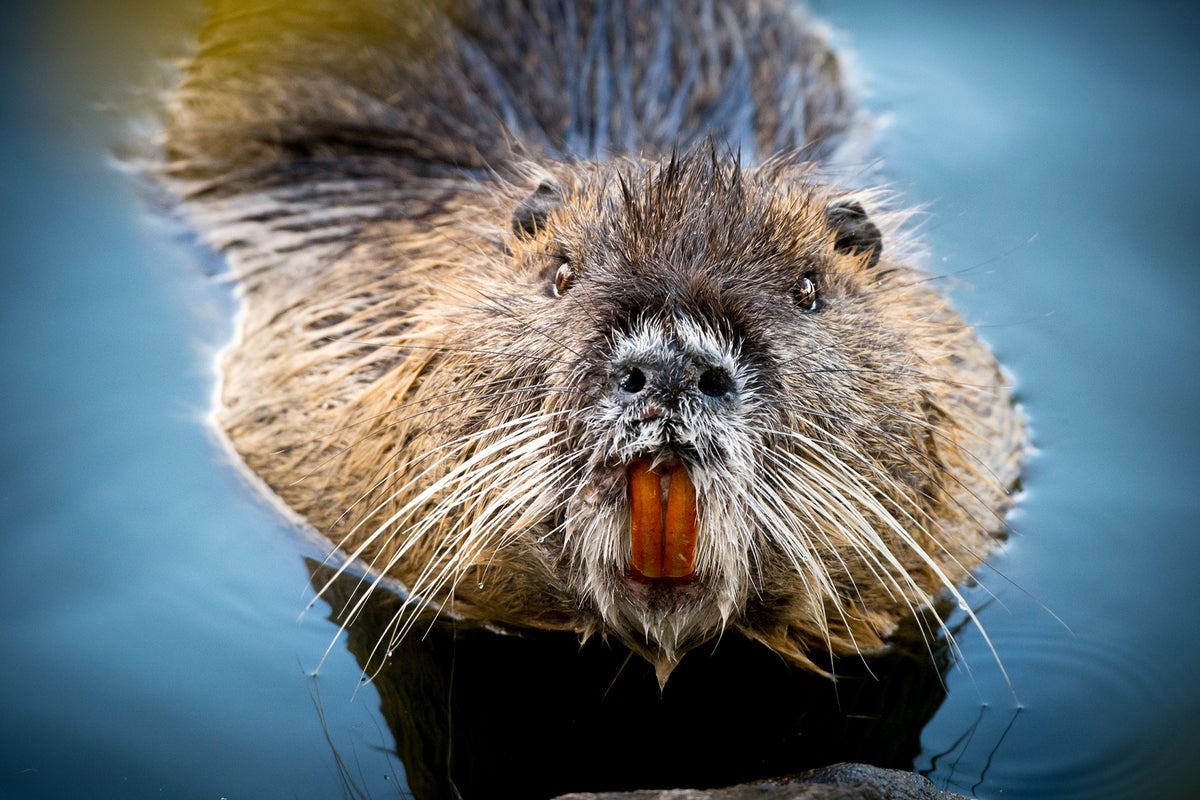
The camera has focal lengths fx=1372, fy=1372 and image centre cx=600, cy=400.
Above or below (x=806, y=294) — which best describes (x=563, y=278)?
below

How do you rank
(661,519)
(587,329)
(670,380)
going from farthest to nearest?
1. (587,329)
2. (661,519)
3. (670,380)

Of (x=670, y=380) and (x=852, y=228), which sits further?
(x=852, y=228)

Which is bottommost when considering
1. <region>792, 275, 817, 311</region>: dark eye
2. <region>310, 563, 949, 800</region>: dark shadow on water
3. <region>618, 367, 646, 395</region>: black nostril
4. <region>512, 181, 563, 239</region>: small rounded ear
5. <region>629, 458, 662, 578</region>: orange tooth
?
<region>310, 563, 949, 800</region>: dark shadow on water

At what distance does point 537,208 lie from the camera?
10.4ft

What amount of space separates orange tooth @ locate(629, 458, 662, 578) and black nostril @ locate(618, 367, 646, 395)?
0.45 ft

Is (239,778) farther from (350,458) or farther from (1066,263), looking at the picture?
(1066,263)

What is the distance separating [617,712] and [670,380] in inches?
45.5

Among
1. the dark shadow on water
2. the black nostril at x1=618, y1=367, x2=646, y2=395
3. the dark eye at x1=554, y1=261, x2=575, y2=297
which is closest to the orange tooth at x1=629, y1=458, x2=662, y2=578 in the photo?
the black nostril at x1=618, y1=367, x2=646, y2=395

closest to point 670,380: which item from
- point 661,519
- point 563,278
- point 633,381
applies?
point 633,381

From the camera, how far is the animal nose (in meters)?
2.36

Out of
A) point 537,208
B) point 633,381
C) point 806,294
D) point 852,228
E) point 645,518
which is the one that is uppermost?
point 852,228

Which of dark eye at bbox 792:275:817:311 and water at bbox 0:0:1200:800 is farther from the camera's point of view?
water at bbox 0:0:1200:800

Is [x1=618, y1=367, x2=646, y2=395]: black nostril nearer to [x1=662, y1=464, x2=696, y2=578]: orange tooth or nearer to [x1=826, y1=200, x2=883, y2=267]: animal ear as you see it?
[x1=662, y1=464, x2=696, y2=578]: orange tooth

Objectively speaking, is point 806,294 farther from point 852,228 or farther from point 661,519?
point 661,519
